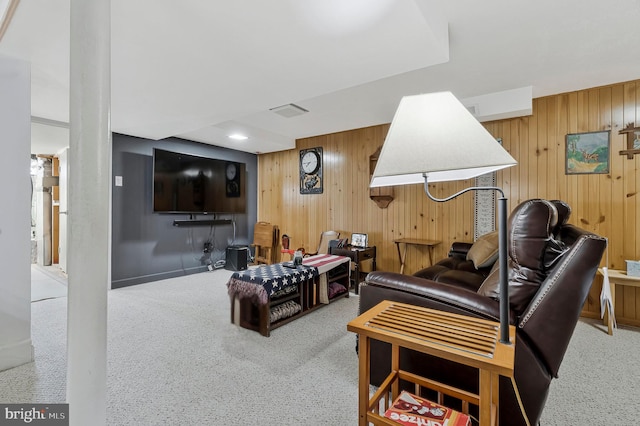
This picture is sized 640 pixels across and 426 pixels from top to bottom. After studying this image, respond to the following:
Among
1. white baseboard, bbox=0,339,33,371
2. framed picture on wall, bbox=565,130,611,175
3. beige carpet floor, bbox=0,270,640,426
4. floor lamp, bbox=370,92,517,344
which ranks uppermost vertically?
framed picture on wall, bbox=565,130,611,175

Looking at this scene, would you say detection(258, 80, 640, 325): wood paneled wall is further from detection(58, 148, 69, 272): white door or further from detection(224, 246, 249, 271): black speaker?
detection(58, 148, 69, 272): white door

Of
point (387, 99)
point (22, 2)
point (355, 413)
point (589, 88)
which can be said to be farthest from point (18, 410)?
point (589, 88)

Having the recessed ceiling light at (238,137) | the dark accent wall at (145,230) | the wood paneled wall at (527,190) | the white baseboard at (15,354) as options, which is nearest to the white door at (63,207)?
the dark accent wall at (145,230)

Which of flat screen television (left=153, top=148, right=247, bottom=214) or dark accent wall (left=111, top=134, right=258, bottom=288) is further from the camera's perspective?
flat screen television (left=153, top=148, right=247, bottom=214)

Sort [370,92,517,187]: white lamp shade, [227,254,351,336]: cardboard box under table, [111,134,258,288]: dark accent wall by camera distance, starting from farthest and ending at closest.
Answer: [111,134,258,288]: dark accent wall, [227,254,351,336]: cardboard box under table, [370,92,517,187]: white lamp shade

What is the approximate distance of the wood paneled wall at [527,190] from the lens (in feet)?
8.99

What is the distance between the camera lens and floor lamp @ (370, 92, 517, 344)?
858mm

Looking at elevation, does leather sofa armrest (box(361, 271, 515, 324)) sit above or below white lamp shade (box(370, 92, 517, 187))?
below

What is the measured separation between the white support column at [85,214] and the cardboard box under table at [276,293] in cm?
137

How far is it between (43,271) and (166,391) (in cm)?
492

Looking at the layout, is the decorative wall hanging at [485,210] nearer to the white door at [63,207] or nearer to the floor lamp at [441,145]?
the floor lamp at [441,145]

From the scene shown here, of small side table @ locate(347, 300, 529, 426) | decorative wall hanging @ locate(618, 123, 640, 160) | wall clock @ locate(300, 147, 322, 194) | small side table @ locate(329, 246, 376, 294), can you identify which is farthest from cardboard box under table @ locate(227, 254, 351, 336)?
decorative wall hanging @ locate(618, 123, 640, 160)

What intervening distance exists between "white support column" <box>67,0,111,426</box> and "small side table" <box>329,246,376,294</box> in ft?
9.39

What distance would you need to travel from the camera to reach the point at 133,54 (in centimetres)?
188
